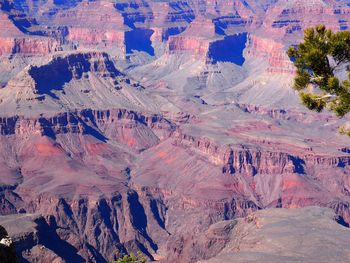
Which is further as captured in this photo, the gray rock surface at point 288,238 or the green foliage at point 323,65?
the gray rock surface at point 288,238

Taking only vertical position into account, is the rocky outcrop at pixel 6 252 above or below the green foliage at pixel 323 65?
below

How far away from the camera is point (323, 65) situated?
3008 cm

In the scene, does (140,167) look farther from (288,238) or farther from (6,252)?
(6,252)

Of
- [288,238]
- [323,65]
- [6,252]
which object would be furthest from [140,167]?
[323,65]

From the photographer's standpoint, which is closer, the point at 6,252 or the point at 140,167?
the point at 6,252

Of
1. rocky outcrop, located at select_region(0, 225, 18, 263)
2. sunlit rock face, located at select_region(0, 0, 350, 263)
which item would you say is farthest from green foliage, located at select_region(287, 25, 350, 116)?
sunlit rock face, located at select_region(0, 0, 350, 263)

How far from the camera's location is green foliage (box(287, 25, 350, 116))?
29.2 metres

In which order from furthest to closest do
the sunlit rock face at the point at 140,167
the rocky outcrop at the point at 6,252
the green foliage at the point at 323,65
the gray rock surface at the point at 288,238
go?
the sunlit rock face at the point at 140,167 → the gray rock surface at the point at 288,238 → the green foliage at the point at 323,65 → the rocky outcrop at the point at 6,252

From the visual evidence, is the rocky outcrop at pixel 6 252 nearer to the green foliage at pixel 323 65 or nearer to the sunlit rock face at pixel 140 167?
the green foliage at pixel 323 65

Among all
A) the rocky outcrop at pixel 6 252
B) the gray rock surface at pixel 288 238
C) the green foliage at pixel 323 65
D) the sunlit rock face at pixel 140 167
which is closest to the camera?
the rocky outcrop at pixel 6 252

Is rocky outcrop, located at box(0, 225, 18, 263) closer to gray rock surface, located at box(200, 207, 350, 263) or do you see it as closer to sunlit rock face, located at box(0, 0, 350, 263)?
gray rock surface, located at box(200, 207, 350, 263)

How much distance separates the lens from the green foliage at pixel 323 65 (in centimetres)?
2920

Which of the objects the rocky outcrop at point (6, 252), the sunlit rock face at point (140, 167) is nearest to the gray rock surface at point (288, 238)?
the sunlit rock face at point (140, 167)

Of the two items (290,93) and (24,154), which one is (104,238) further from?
(290,93)
